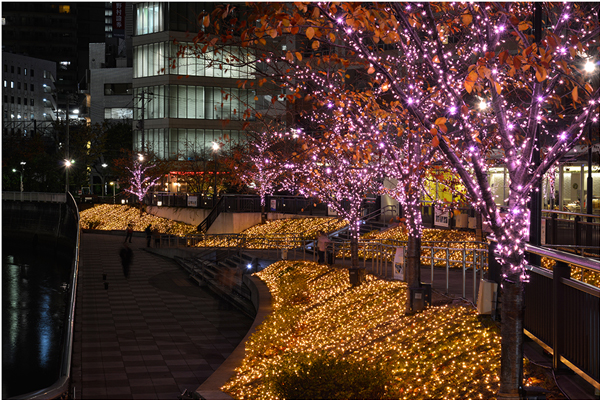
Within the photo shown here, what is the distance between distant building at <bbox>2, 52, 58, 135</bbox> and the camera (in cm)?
12678

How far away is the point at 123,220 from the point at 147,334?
Answer: 1547 inches

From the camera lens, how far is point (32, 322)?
24.8 meters

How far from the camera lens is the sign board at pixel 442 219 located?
70.9 feet

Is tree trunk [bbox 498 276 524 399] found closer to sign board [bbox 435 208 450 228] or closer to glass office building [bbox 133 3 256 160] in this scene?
sign board [bbox 435 208 450 228]

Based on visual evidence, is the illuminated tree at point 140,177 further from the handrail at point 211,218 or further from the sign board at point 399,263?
the sign board at point 399,263

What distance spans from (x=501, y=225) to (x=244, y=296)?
49.0ft

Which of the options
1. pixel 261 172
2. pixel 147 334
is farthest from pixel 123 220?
pixel 147 334

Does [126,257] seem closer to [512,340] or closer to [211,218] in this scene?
[211,218]

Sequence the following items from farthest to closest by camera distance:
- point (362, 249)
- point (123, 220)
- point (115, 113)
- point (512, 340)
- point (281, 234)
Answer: point (115, 113), point (123, 220), point (281, 234), point (362, 249), point (512, 340)

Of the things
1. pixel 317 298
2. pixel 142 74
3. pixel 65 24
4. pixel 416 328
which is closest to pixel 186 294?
pixel 317 298

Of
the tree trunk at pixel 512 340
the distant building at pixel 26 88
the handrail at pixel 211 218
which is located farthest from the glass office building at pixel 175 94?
the distant building at pixel 26 88

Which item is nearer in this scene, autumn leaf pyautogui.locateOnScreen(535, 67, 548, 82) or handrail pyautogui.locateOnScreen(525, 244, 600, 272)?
autumn leaf pyautogui.locateOnScreen(535, 67, 548, 82)

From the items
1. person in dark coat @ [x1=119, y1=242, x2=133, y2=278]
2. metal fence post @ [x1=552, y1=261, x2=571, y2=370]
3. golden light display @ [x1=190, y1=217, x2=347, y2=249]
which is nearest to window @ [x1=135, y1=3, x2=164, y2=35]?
golden light display @ [x1=190, y1=217, x2=347, y2=249]

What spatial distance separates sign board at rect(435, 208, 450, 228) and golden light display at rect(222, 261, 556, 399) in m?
7.03
